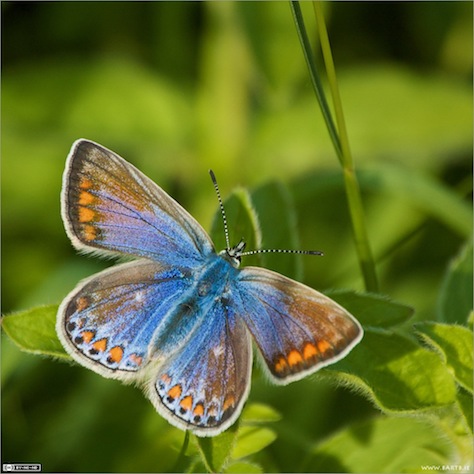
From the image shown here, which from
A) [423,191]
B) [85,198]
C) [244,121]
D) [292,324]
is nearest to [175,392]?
[292,324]

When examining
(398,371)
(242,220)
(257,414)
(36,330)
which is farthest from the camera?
(242,220)

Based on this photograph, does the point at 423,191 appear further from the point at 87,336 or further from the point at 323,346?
the point at 87,336

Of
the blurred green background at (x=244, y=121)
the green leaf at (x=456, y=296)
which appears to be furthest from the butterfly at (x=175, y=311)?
the blurred green background at (x=244, y=121)

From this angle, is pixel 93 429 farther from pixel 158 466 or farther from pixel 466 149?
pixel 466 149

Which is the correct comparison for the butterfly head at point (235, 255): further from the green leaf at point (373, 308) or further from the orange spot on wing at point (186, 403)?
the orange spot on wing at point (186, 403)

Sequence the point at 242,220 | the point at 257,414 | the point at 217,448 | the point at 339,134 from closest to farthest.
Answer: the point at 217,448
the point at 257,414
the point at 242,220
the point at 339,134

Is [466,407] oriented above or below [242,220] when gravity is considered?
below

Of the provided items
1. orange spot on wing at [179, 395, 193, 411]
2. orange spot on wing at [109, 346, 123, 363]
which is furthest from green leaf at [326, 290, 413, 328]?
orange spot on wing at [109, 346, 123, 363]
